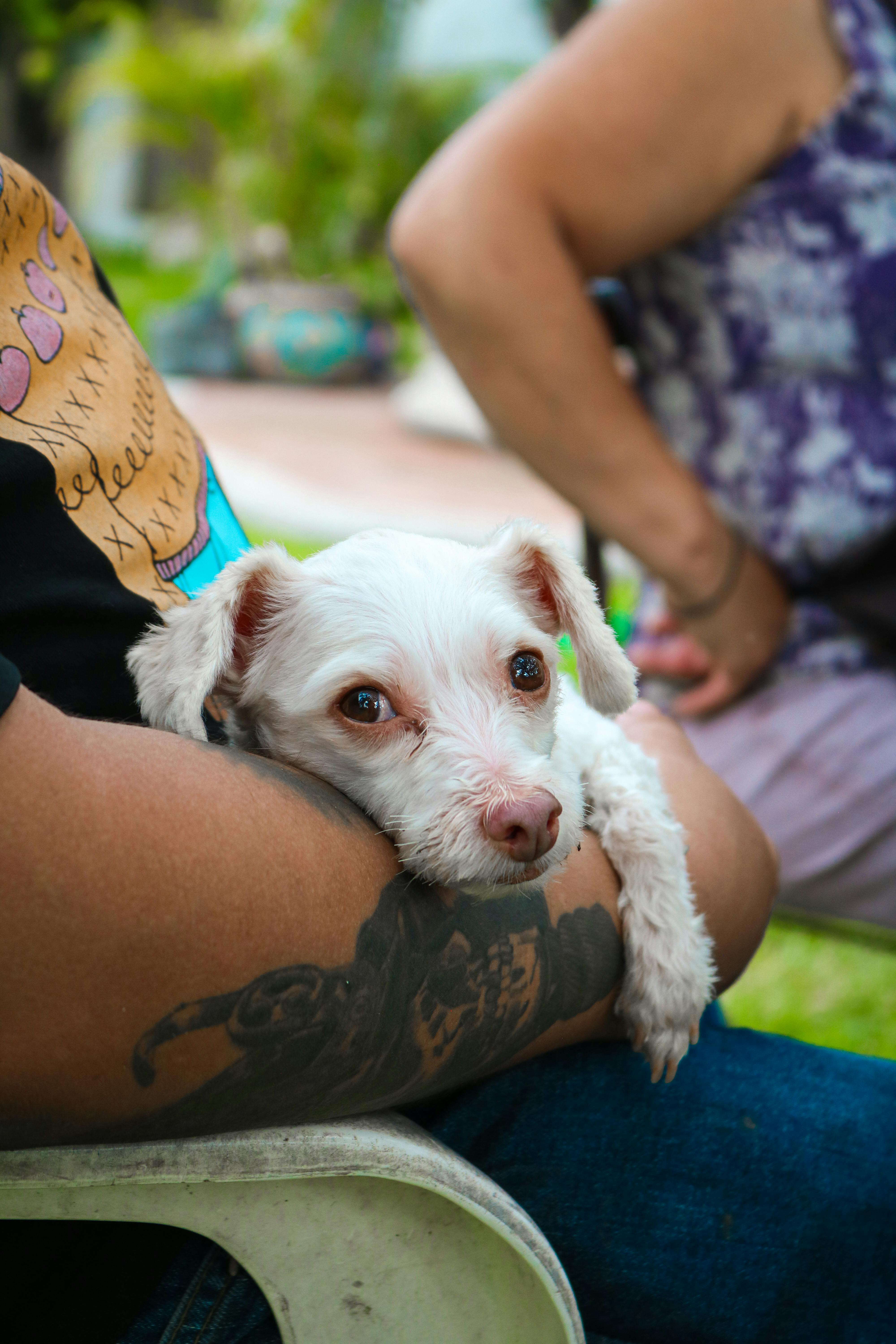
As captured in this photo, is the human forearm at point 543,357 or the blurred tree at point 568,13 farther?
the blurred tree at point 568,13

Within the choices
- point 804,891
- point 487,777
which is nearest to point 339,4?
point 804,891

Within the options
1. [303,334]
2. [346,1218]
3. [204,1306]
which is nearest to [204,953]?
[346,1218]

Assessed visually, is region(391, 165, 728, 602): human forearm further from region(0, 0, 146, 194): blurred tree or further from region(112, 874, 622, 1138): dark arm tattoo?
region(0, 0, 146, 194): blurred tree

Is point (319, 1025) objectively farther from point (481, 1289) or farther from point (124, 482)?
point (124, 482)

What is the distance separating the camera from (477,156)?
6.63 ft

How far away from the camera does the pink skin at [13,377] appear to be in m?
0.94

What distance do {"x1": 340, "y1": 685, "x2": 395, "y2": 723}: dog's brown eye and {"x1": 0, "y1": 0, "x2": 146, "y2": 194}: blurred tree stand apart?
16340mm

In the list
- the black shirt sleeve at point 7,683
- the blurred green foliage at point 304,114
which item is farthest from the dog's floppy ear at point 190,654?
the blurred green foliage at point 304,114

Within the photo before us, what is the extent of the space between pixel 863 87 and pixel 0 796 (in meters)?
1.96

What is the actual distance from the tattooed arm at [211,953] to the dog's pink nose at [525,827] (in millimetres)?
75

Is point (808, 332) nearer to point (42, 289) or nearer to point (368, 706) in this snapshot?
point (368, 706)

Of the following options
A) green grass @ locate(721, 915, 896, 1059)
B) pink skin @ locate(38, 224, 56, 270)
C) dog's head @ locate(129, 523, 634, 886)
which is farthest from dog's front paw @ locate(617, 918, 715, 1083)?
green grass @ locate(721, 915, 896, 1059)

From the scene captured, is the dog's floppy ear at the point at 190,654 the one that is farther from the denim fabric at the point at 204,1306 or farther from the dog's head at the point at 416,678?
the denim fabric at the point at 204,1306

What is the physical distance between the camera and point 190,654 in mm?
1044
